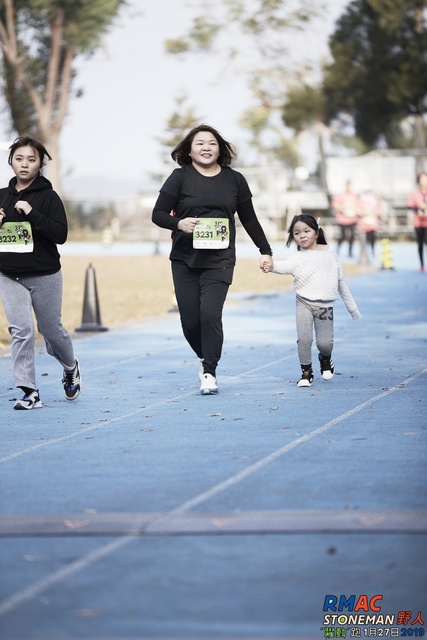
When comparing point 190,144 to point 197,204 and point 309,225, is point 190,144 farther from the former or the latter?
point 309,225

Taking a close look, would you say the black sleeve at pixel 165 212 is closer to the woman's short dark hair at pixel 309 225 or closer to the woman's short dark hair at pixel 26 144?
the woman's short dark hair at pixel 26 144

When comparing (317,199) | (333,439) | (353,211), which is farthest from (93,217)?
(333,439)

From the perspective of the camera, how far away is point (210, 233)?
10320 mm

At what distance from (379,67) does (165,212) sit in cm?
4872

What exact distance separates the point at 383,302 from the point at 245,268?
39.0 feet

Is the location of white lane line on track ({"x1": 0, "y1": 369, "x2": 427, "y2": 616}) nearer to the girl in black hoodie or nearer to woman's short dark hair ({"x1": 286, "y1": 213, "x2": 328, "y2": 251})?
woman's short dark hair ({"x1": 286, "y1": 213, "x2": 328, "y2": 251})

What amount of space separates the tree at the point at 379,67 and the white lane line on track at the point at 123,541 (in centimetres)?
4682

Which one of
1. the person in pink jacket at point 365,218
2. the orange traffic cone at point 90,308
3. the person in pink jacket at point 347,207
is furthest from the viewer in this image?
the person in pink jacket at point 347,207

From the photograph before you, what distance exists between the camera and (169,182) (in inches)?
409

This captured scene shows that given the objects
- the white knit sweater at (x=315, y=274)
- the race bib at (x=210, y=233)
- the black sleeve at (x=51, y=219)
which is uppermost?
the black sleeve at (x=51, y=219)

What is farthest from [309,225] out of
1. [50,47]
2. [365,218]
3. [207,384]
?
[50,47]

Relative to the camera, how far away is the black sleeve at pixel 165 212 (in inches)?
407

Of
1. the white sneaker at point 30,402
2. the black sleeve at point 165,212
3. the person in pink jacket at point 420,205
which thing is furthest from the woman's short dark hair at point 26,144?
the person in pink jacket at point 420,205

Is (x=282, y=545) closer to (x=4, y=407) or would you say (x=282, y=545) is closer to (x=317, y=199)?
(x=4, y=407)
